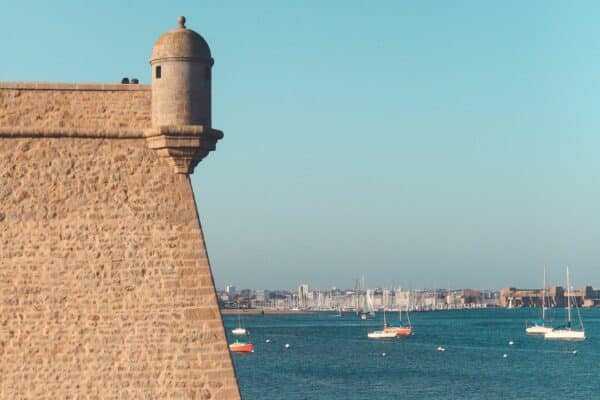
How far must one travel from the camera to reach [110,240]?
1995 centimetres

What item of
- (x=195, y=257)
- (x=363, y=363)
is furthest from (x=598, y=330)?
(x=195, y=257)

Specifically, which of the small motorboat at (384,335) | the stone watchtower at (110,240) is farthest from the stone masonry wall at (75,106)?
the small motorboat at (384,335)

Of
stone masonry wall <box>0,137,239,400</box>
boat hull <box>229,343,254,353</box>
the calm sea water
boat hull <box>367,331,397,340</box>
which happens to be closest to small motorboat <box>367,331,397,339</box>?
boat hull <box>367,331,397,340</box>

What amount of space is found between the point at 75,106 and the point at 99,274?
317cm

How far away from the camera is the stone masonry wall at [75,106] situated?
20141 millimetres

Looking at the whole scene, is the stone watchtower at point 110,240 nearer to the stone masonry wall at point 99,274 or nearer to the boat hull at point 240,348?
the stone masonry wall at point 99,274

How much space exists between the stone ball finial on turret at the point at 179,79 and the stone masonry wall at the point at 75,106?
0.37m

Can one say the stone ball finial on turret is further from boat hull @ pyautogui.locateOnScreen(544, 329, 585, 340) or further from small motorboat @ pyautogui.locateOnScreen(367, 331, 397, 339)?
small motorboat @ pyautogui.locateOnScreen(367, 331, 397, 339)

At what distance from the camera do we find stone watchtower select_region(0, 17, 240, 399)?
63.6ft

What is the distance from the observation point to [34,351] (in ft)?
63.4

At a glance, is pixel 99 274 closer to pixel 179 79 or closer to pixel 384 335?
pixel 179 79

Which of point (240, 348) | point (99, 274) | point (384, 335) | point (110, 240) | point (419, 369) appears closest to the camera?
point (99, 274)

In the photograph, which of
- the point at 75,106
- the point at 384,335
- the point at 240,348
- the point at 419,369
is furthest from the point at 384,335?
the point at 75,106

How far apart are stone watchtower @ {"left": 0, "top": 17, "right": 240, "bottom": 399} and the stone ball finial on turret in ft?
0.08
